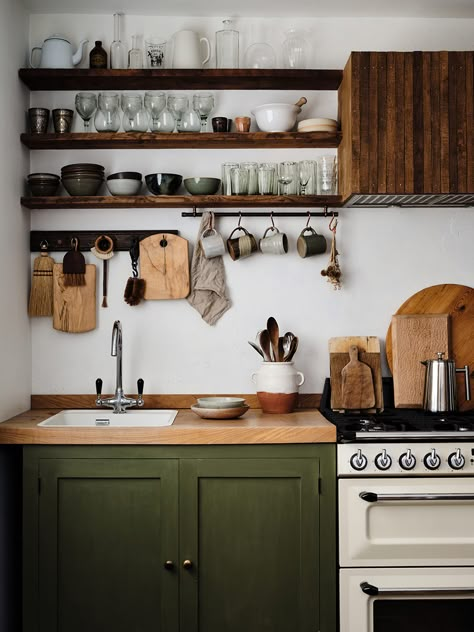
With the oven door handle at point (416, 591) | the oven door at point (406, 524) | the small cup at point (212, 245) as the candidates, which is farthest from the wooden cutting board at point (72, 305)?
the oven door handle at point (416, 591)

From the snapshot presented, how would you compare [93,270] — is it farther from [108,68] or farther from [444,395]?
[444,395]

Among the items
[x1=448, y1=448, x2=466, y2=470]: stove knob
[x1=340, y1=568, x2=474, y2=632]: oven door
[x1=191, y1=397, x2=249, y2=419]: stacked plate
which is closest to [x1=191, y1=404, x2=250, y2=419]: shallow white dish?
[x1=191, y1=397, x2=249, y2=419]: stacked plate

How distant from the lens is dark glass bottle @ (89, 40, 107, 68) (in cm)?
301

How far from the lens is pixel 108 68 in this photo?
3.07m

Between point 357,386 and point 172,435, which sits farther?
point 357,386

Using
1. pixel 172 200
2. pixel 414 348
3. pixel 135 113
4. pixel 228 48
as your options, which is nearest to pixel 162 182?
pixel 172 200

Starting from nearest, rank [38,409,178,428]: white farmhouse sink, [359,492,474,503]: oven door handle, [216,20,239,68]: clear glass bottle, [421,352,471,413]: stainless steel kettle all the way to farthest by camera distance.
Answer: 1. [359,492,474,503]: oven door handle
2. [421,352,471,413]: stainless steel kettle
3. [38,409,178,428]: white farmhouse sink
4. [216,20,239,68]: clear glass bottle

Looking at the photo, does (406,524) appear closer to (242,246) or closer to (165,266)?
(242,246)

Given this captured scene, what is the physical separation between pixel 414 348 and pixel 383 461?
0.72 meters

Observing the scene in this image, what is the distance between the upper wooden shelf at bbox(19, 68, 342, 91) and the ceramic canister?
48.7 inches

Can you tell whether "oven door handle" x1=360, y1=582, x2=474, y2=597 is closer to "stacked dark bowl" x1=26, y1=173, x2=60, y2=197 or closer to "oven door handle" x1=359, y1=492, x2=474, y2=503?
"oven door handle" x1=359, y1=492, x2=474, y2=503

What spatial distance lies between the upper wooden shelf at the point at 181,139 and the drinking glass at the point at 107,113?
6cm

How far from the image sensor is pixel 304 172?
118 inches

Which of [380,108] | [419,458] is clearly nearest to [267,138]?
[380,108]
